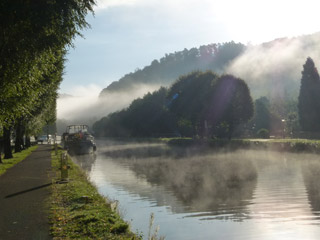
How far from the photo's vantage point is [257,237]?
37.8 ft

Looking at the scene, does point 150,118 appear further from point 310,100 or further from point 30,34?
point 30,34

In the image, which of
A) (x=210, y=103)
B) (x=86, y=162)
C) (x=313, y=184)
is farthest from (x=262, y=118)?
(x=313, y=184)

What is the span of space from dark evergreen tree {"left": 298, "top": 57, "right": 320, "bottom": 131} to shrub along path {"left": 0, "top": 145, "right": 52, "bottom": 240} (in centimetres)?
7064

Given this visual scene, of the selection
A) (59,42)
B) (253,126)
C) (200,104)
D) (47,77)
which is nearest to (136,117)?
(253,126)

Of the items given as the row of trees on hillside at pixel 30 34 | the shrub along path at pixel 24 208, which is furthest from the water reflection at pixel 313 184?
the row of trees on hillside at pixel 30 34

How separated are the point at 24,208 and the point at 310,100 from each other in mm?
78148

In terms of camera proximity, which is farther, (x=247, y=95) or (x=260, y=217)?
(x=247, y=95)

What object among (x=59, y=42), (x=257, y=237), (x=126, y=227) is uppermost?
(x=59, y=42)

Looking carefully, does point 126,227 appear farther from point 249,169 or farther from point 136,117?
point 136,117

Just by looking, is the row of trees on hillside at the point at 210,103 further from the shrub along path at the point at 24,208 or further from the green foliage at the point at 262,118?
the shrub along path at the point at 24,208

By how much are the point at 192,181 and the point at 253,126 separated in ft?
365

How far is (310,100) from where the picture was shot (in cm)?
8306

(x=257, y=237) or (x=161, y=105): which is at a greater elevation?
(x=161, y=105)

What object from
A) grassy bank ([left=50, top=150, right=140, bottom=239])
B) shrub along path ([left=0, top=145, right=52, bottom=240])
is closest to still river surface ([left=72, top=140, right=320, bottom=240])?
grassy bank ([left=50, top=150, right=140, bottom=239])
